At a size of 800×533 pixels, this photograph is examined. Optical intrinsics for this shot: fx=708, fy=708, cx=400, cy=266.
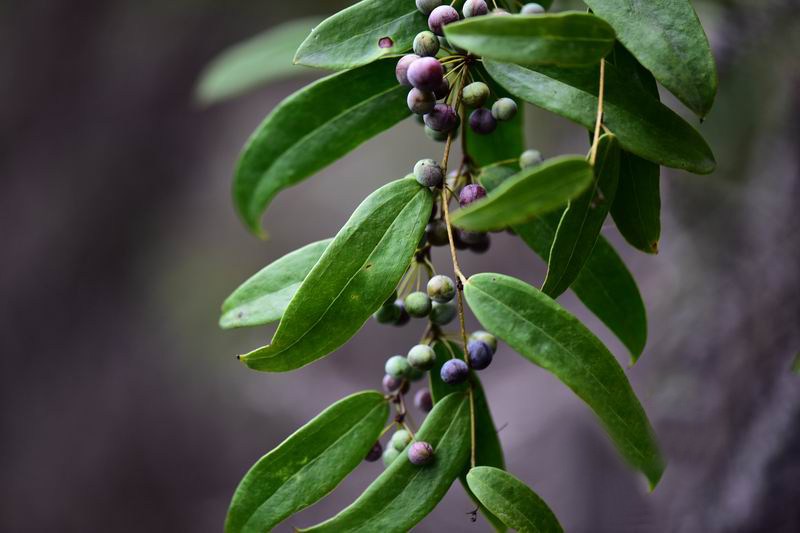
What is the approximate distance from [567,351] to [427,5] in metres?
0.33

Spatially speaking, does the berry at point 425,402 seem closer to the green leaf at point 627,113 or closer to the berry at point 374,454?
the berry at point 374,454

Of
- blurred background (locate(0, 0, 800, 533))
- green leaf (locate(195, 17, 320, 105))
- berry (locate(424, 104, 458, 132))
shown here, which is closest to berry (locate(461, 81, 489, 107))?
berry (locate(424, 104, 458, 132))

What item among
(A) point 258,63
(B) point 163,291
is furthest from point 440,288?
(B) point 163,291

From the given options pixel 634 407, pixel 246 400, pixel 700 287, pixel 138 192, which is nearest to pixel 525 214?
pixel 634 407

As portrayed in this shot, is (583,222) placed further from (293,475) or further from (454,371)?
(293,475)

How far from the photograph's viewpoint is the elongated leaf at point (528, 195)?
17.2 inches

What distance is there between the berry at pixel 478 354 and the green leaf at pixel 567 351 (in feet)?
0.24

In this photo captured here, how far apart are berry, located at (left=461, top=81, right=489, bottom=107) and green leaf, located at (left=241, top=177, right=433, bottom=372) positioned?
110mm

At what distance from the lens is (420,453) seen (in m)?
0.60

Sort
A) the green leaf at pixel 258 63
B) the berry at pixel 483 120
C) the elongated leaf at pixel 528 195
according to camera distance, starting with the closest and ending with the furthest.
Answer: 1. the elongated leaf at pixel 528 195
2. the berry at pixel 483 120
3. the green leaf at pixel 258 63

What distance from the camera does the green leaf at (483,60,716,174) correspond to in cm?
59

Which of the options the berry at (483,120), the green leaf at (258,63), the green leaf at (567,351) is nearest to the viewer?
the green leaf at (567,351)

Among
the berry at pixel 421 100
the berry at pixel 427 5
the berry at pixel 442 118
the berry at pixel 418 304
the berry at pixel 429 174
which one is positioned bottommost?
the berry at pixel 418 304

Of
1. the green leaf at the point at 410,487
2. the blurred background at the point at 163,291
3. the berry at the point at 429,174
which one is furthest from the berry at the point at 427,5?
the blurred background at the point at 163,291
